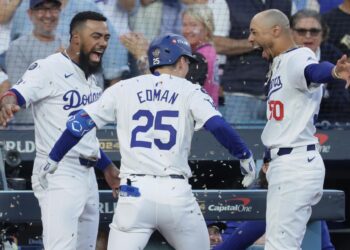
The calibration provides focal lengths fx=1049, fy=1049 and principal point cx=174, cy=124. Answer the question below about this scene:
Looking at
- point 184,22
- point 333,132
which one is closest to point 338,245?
point 333,132

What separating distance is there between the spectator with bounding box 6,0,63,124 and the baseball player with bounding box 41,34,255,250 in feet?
10.6

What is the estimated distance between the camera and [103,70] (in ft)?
31.3

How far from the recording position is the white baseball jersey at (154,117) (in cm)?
602

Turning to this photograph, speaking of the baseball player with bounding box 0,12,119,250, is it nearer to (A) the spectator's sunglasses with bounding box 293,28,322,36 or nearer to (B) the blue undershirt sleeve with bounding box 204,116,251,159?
(B) the blue undershirt sleeve with bounding box 204,116,251,159

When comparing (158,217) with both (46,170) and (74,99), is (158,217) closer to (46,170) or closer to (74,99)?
(46,170)

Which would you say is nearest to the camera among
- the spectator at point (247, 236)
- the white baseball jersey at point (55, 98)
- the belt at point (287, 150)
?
the belt at point (287, 150)

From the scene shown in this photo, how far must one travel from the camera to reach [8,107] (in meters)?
6.36

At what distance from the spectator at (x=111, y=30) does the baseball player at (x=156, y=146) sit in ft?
11.1

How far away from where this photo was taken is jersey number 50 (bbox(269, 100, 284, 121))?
6.50 metres

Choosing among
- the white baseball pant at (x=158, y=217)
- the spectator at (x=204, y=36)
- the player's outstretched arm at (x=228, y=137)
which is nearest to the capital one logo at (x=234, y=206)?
the player's outstretched arm at (x=228, y=137)

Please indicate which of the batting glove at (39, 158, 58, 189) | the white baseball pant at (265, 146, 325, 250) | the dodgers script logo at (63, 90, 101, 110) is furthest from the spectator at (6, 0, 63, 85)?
the white baseball pant at (265, 146, 325, 250)

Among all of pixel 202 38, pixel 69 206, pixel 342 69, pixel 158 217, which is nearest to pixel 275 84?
pixel 342 69

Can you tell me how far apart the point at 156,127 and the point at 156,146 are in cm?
11

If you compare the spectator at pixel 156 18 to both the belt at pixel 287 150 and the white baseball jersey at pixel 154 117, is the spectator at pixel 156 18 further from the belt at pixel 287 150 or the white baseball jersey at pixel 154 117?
the white baseball jersey at pixel 154 117
